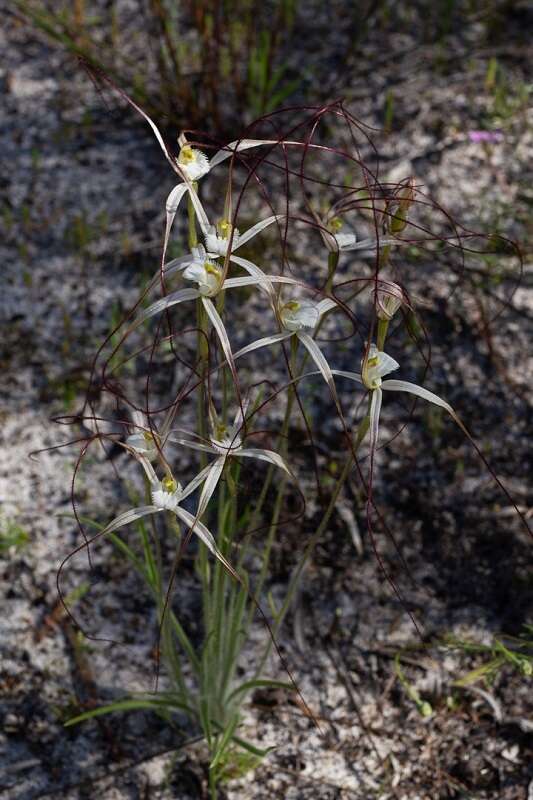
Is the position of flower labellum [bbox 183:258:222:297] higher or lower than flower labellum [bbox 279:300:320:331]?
higher

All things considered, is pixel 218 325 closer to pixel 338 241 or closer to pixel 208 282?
pixel 208 282

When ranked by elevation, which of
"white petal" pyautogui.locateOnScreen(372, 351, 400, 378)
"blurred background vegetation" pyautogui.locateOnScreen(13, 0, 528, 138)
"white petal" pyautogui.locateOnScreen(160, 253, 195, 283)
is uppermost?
"blurred background vegetation" pyautogui.locateOnScreen(13, 0, 528, 138)

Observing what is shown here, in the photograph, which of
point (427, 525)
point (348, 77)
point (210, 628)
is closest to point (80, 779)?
point (210, 628)

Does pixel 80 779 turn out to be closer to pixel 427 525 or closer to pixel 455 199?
pixel 427 525

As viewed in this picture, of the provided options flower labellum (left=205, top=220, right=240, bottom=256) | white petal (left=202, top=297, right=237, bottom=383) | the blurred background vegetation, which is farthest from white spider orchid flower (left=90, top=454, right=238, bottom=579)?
the blurred background vegetation

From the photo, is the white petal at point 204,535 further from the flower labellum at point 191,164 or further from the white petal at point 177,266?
the flower labellum at point 191,164

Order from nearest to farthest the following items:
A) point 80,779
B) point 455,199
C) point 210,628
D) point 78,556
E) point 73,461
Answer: point 210,628, point 80,779, point 78,556, point 73,461, point 455,199

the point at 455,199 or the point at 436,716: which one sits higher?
the point at 455,199

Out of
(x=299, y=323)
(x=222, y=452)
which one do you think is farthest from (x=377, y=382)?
(x=222, y=452)

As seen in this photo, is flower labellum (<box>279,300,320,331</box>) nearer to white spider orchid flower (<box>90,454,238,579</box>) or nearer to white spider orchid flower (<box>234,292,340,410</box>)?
white spider orchid flower (<box>234,292,340,410</box>)
